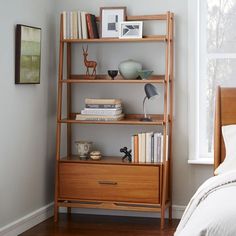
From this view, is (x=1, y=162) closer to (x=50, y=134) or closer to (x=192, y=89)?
(x=50, y=134)

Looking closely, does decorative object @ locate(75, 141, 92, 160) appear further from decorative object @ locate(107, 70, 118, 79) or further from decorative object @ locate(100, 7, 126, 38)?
decorative object @ locate(100, 7, 126, 38)

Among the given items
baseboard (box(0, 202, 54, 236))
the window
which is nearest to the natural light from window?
the window

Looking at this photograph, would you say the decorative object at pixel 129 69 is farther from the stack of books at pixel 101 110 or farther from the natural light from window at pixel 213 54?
the natural light from window at pixel 213 54

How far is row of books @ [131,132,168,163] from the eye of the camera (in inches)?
202

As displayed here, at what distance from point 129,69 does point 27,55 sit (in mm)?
884

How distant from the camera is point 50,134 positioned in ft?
18.3

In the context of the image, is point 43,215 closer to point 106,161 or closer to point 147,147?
point 106,161

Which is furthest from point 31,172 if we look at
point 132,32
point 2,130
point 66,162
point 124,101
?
point 132,32

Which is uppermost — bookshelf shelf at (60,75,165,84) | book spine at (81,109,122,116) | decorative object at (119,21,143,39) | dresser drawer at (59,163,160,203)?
decorative object at (119,21,143,39)

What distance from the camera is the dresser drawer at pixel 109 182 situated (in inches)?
201

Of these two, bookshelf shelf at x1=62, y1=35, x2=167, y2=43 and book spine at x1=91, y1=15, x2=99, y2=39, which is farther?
book spine at x1=91, y1=15, x2=99, y2=39

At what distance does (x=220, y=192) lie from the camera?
11.1ft

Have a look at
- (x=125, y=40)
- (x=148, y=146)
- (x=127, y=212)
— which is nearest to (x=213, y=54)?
(x=125, y=40)

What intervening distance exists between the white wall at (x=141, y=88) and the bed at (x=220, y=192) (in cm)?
45
